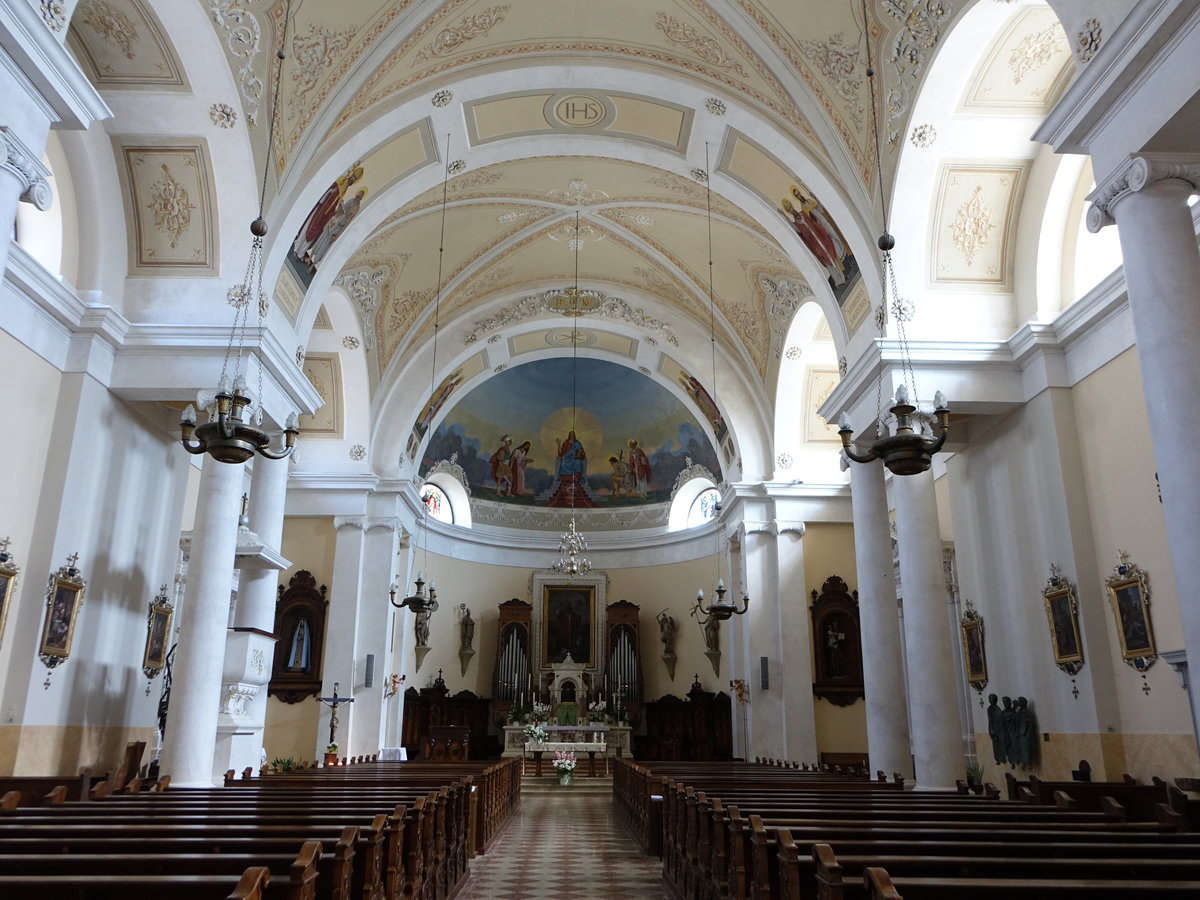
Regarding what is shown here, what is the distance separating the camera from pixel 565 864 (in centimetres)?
884

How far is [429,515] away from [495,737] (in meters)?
5.86

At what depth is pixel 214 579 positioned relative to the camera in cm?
935

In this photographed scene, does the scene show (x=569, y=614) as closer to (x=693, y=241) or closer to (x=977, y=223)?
(x=693, y=241)

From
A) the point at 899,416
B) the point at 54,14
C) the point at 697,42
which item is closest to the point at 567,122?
the point at 697,42

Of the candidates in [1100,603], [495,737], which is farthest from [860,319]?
[495,737]

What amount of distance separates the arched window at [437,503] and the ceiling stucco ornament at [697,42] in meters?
15.0

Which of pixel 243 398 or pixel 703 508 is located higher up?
pixel 703 508

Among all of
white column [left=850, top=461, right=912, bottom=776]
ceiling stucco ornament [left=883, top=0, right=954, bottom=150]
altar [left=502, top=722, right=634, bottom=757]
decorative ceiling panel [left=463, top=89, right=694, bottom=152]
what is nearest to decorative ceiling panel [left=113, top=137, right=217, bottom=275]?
decorative ceiling panel [left=463, top=89, right=694, bottom=152]

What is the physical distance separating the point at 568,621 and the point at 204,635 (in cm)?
1577

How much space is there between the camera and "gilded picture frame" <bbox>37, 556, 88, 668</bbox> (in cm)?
873

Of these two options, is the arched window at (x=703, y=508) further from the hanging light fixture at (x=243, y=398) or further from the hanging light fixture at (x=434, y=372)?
the hanging light fixture at (x=243, y=398)

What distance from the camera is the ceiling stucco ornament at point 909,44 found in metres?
9.04

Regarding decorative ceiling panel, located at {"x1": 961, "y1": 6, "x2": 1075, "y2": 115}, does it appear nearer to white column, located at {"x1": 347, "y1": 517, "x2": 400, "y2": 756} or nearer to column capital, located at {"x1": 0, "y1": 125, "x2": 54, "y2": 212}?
column capital, located at {"x1": 0, "y1": 125, "x2": 54, "y2": 212}

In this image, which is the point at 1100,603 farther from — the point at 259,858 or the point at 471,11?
the point at 471,11
